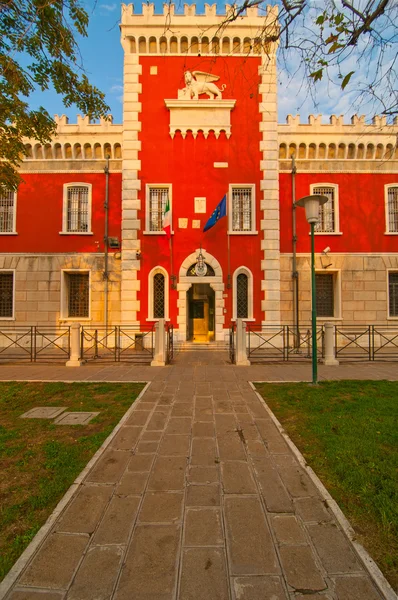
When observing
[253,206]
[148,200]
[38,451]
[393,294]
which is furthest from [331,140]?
[38,451]

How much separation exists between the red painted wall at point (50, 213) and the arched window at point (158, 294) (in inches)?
131

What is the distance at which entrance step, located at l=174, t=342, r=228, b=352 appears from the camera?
44.4ft

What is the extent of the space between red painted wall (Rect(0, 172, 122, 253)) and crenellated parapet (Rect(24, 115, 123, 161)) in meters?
1.00

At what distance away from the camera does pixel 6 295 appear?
15406 mm

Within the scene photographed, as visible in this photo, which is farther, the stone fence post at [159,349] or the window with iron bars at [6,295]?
the window with iron bars at [6,295]

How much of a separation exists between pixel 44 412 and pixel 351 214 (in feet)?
51.9

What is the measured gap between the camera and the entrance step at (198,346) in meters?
13.5

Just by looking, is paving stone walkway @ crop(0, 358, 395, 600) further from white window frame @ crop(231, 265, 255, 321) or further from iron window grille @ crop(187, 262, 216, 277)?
iron window grille @ crop(187, 262, 216, 277)

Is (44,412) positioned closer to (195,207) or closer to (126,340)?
(126,340)

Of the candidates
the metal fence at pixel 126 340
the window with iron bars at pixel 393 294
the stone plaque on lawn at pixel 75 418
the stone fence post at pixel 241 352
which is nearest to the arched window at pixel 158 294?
the metal fence at pixel 126 340

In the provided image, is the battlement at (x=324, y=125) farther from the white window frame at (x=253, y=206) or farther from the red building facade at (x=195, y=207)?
the white window frame at (x=253, y=206)

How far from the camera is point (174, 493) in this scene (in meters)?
2.97

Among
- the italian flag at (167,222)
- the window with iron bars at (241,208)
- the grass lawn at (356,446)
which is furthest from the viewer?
the window with iron bars at (241,208)

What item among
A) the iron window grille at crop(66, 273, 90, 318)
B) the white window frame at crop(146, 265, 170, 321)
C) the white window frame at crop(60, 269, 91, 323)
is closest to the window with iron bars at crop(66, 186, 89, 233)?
the white window frame at crop(60, 269, 91, 323)
